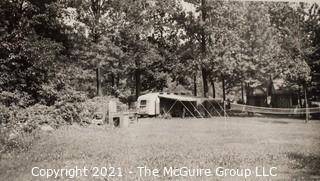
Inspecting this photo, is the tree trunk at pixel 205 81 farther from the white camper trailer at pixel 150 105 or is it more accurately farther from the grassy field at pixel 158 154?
the grassy field at pixel 158 154

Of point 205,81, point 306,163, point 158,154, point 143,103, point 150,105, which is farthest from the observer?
point 205,81

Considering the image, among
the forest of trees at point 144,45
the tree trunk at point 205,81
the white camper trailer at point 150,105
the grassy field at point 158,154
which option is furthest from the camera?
the tree trunk at point 205,81

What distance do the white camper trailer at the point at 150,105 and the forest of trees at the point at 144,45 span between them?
2.23m

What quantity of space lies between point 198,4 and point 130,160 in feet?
55.5

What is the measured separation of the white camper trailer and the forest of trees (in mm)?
2231

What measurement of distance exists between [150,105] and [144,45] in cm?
413

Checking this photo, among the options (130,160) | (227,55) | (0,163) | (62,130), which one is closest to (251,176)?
Result: (130,160)

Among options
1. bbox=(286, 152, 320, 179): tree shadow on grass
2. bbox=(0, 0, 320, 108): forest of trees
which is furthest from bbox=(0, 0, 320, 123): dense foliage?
bbox=(286, 152, 320, 179): tree shadow on grass

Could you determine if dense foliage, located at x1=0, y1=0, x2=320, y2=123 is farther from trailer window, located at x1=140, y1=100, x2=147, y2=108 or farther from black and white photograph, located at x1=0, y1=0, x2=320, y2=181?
trailer window, located at x1=140, y1=100, x2=147, y2=108

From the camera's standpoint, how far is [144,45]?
2622 cm

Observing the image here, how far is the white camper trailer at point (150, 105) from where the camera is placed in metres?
25.0

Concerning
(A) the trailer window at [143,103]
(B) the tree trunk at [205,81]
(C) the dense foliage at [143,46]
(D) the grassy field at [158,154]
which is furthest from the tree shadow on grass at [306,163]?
(B) the tree trunk at [205,81]

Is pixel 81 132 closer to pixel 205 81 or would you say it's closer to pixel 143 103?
pixel 143 103

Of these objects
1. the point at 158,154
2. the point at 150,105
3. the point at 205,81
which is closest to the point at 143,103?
the point at 150,105
